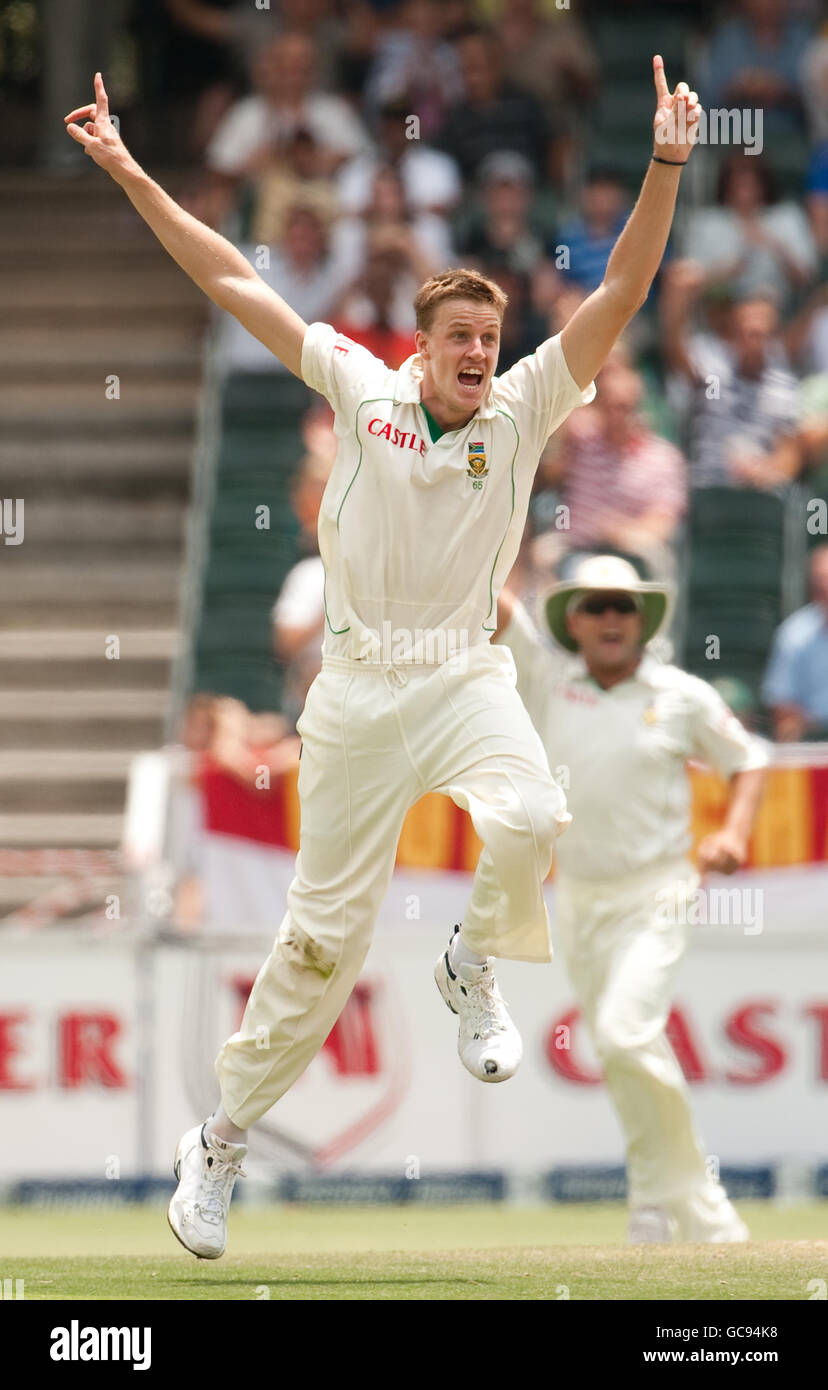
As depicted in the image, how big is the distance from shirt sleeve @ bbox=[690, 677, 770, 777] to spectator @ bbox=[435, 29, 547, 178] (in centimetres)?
689

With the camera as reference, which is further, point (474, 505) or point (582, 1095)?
point (582, 1095)

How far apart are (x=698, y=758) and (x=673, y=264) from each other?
5450 millimetres

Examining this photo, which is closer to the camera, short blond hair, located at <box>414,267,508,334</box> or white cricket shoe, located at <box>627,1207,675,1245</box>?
short blond hair, located at <box>414,267,508,334</box>

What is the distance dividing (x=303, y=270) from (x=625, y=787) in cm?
609

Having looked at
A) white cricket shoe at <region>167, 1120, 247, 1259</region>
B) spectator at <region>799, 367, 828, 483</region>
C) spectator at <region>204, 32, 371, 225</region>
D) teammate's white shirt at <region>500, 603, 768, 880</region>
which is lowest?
white cricket shoe at <region>167, 1120, 247, 1259</region>

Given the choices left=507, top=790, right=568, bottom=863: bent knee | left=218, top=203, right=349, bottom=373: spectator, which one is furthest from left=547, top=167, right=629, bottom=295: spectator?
left=507, top=790, right=568, bottom=863: bent knee

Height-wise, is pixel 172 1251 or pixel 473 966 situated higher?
pixel 473 966

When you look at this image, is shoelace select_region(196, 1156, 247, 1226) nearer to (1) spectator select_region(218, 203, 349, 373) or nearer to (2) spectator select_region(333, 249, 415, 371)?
(2) spectator select_region(333, 249, 415, 371)

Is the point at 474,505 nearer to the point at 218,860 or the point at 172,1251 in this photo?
the point at 172,1251

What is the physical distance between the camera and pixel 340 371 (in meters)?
7.16

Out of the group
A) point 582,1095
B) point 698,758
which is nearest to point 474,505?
point 698,758

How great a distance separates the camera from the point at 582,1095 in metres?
11.5

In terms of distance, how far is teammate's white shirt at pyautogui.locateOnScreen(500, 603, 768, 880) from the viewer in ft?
32.8

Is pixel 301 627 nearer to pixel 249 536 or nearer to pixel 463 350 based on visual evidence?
pixel 249 536
